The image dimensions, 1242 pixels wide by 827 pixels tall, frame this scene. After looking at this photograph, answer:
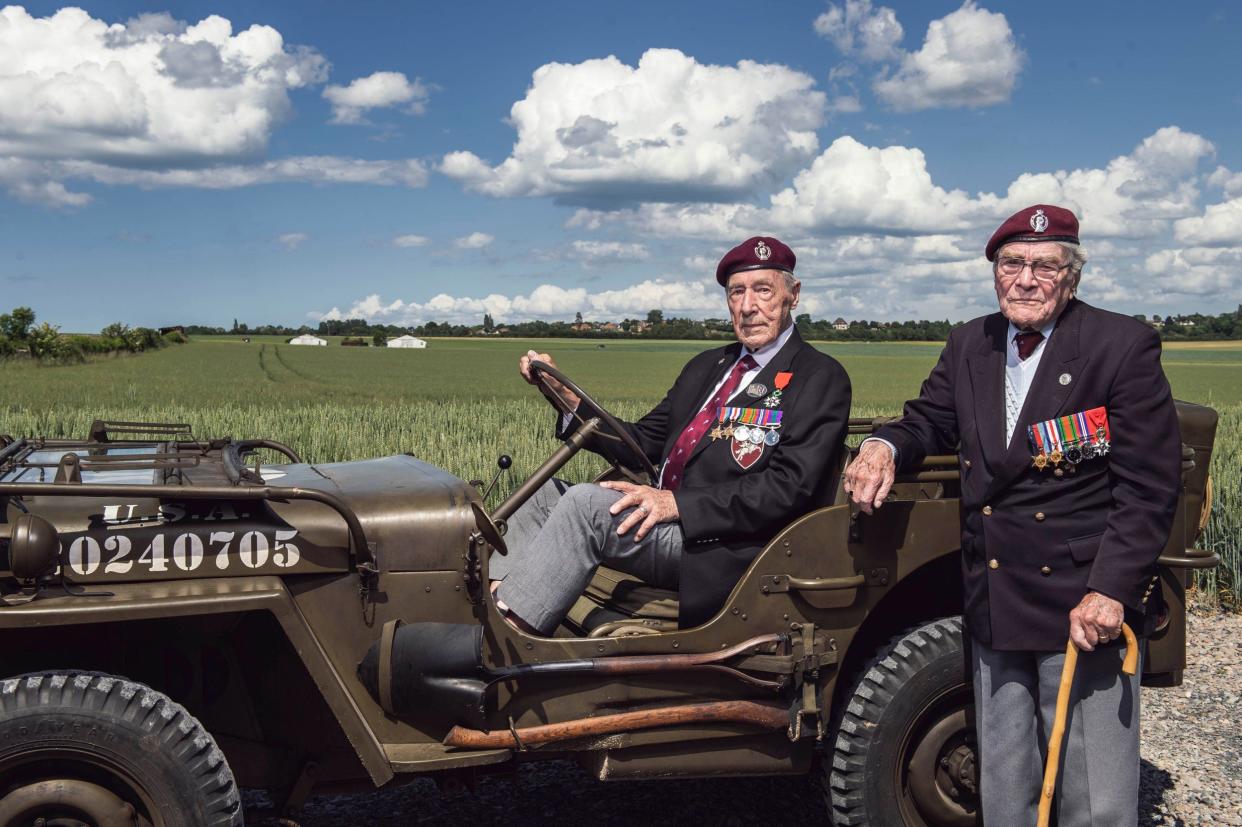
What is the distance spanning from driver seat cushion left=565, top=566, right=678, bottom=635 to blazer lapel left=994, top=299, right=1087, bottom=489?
1098 mm

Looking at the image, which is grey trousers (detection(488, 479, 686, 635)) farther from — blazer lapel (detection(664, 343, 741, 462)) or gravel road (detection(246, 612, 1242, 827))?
gravel road (detection(246, 612, 1242, 827))

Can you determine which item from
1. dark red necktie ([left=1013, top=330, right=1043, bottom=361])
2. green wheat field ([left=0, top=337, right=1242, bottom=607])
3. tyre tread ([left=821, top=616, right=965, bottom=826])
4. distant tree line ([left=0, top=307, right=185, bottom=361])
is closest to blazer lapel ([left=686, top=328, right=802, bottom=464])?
dark red necktie ([left=1013, top=330, right=1043, bottom=361])

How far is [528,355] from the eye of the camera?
3758mm

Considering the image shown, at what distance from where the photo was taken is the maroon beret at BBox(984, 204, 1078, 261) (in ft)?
9.62

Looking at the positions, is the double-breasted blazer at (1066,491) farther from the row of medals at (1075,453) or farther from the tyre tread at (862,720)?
the tyre tread at (862,720)

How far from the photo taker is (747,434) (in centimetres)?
353

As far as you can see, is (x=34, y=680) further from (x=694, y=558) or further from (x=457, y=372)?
(x=457, y=372)

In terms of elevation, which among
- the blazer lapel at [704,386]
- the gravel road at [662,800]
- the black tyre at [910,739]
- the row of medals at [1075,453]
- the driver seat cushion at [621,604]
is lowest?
the gravel road at [662,800]

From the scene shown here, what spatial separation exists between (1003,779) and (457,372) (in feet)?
131

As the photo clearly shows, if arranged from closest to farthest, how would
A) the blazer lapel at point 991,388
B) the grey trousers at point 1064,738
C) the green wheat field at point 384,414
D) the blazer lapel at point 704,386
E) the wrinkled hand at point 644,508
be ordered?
the grey trousers at point 1064,738
the blazer lapel at point 991,388
the wrinkled hand at point 644,508
the blazer lapel at point 704,386
the green wheat field at point 384,414

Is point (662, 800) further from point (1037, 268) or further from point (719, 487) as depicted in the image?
point (1037, 268)

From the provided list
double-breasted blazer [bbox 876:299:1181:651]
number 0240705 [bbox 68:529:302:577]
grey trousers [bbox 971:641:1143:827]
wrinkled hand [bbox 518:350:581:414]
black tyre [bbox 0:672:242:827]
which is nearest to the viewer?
black tyre [bbox 0:672:242:827]

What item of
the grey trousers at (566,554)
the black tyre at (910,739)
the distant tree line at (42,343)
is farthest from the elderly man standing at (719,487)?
the distant tree line at (42,343)

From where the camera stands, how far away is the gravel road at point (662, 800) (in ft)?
12.6
